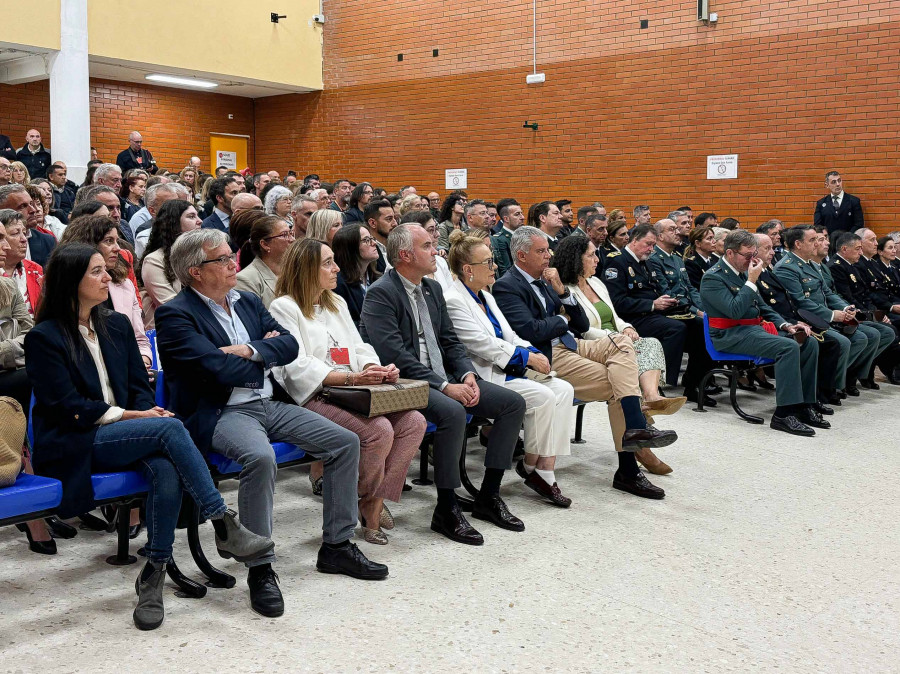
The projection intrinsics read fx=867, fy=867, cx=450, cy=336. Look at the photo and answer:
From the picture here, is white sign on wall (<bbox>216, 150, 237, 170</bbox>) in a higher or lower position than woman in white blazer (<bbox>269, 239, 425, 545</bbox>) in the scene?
higher

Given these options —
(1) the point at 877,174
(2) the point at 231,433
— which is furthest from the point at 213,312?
(1) the point at 877,174

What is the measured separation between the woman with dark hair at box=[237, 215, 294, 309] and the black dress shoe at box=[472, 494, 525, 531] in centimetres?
140

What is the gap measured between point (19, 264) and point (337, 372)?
177 cm

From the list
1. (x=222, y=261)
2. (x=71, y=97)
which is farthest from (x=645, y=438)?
(x=71, y=97)

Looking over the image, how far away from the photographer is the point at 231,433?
320cm

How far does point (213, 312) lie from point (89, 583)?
43.3 inches

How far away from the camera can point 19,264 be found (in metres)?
4.22

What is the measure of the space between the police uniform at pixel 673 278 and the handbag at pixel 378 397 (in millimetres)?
3759

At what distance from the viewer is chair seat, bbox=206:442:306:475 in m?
3.29

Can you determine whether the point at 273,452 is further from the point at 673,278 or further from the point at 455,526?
the point at 673,278

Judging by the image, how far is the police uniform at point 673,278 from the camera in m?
7.04

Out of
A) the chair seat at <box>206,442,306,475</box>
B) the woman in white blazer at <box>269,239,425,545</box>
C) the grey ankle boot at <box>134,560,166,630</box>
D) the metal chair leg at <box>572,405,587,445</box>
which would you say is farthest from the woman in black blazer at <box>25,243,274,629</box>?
the metal chair leg at <box>572,405,587,445</box>

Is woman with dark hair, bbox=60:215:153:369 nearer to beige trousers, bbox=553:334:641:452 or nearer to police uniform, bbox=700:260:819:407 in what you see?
beige trousers, bbox=553:334:641:452

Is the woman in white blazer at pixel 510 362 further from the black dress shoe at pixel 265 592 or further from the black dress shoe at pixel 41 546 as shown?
the black dress shoe at pixel 41 546
